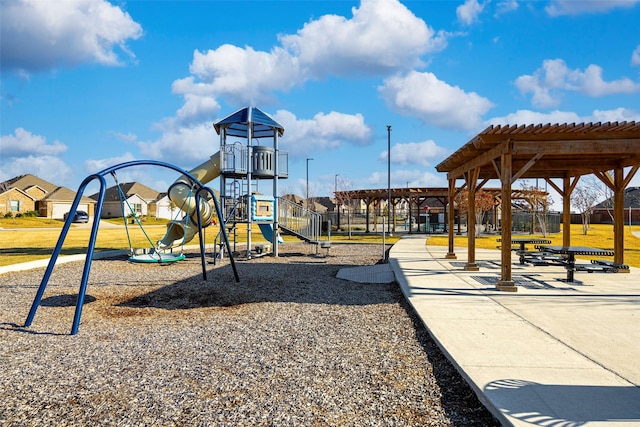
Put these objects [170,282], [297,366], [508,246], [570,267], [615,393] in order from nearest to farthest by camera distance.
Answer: [615,393] < [297,366] < [508,246] < [570,267] < [170,282]

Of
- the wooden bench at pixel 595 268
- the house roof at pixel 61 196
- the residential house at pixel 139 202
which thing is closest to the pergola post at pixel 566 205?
the wooden bench at pixel 595 268

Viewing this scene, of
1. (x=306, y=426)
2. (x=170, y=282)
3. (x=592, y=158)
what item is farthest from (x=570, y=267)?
(x=170, y=282)

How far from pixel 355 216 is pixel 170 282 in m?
48.4

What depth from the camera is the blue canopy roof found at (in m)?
17.3

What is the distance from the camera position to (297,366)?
4.91 meters

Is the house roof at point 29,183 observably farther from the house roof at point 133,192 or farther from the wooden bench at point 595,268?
the wooden bench at point 595,268

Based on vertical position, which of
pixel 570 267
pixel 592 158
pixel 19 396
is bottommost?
pixel 19 396

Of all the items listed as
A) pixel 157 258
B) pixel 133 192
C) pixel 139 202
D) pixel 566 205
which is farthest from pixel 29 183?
pixel 566 205

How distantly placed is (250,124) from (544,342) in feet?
45.0

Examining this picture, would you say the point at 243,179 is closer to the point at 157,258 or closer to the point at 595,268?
the point at 157,258

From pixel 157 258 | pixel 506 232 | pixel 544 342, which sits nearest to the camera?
pixel 544 342

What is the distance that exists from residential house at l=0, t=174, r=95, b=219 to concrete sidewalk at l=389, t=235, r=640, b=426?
5981cm

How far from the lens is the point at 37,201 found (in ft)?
202

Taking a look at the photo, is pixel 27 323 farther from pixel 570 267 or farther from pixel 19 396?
pixel 570 267
